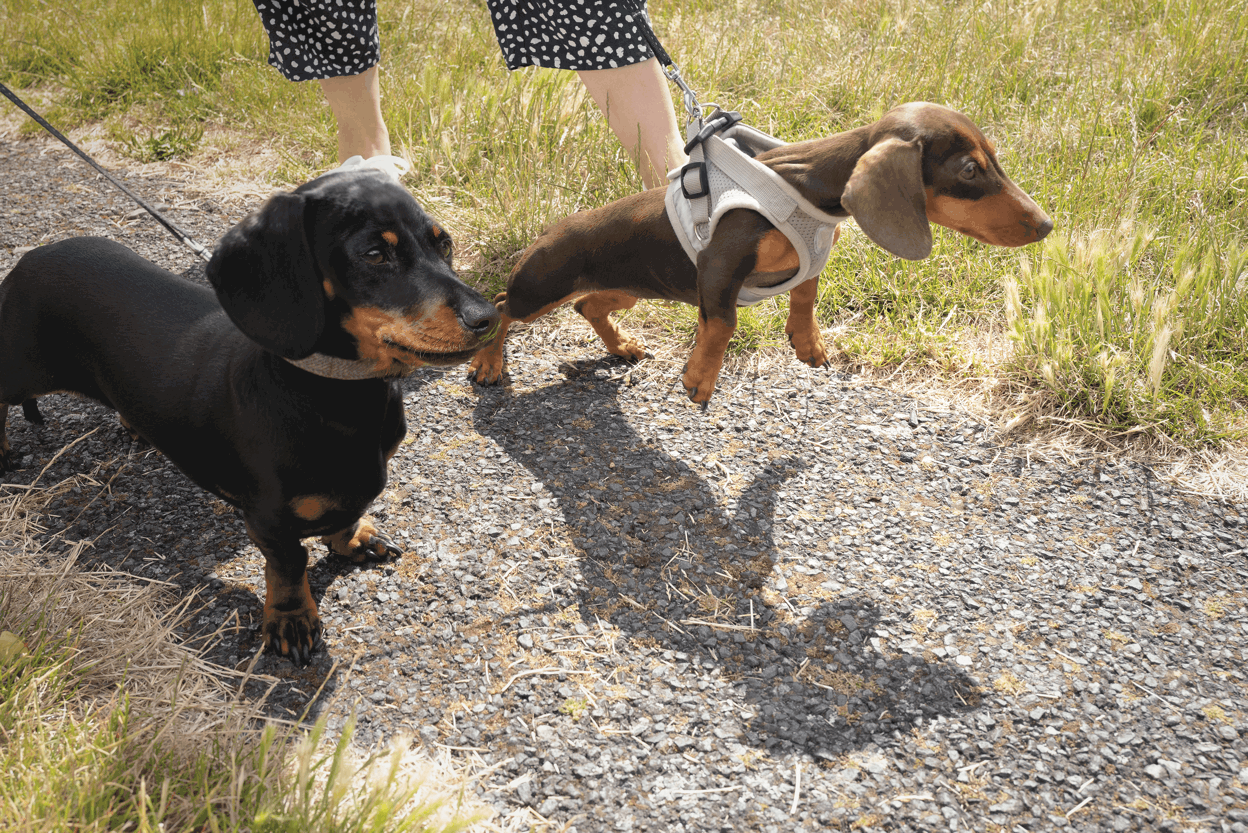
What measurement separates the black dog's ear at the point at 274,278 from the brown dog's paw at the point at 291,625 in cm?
76

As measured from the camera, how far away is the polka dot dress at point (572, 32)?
3201 mm

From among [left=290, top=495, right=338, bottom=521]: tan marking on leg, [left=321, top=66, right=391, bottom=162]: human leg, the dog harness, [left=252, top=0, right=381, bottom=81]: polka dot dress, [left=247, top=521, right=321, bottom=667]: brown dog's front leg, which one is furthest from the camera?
[left=321, top=66, right=391, bottom=162]: human leg

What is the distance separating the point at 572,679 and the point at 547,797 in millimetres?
355

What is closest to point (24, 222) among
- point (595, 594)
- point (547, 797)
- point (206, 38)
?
point (206, 38)

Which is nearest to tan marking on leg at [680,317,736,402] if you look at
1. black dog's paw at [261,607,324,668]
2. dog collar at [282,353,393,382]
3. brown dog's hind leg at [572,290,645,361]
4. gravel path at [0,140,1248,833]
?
gravel path at [0,140,1248,833]

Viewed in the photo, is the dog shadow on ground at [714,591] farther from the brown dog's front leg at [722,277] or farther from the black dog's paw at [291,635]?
the black dog's paw at [291,635]

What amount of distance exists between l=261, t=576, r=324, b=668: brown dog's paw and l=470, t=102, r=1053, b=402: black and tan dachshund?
1.29 metres

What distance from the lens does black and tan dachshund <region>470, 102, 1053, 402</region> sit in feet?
6.79

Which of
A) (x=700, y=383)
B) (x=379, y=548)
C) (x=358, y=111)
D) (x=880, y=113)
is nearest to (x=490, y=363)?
(x=379, y=548)

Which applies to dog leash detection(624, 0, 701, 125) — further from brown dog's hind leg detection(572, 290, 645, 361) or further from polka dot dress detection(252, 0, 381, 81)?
polka dot dress detection(252, 0, 381, 81)

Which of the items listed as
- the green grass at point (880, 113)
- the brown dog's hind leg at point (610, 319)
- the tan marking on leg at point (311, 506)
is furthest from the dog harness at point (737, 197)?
the tan marking on leg at point (311, 506)

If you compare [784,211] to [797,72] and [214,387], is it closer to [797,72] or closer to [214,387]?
[214,387]

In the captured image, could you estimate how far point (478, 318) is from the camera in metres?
1.85

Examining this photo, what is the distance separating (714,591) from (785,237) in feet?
3.54
